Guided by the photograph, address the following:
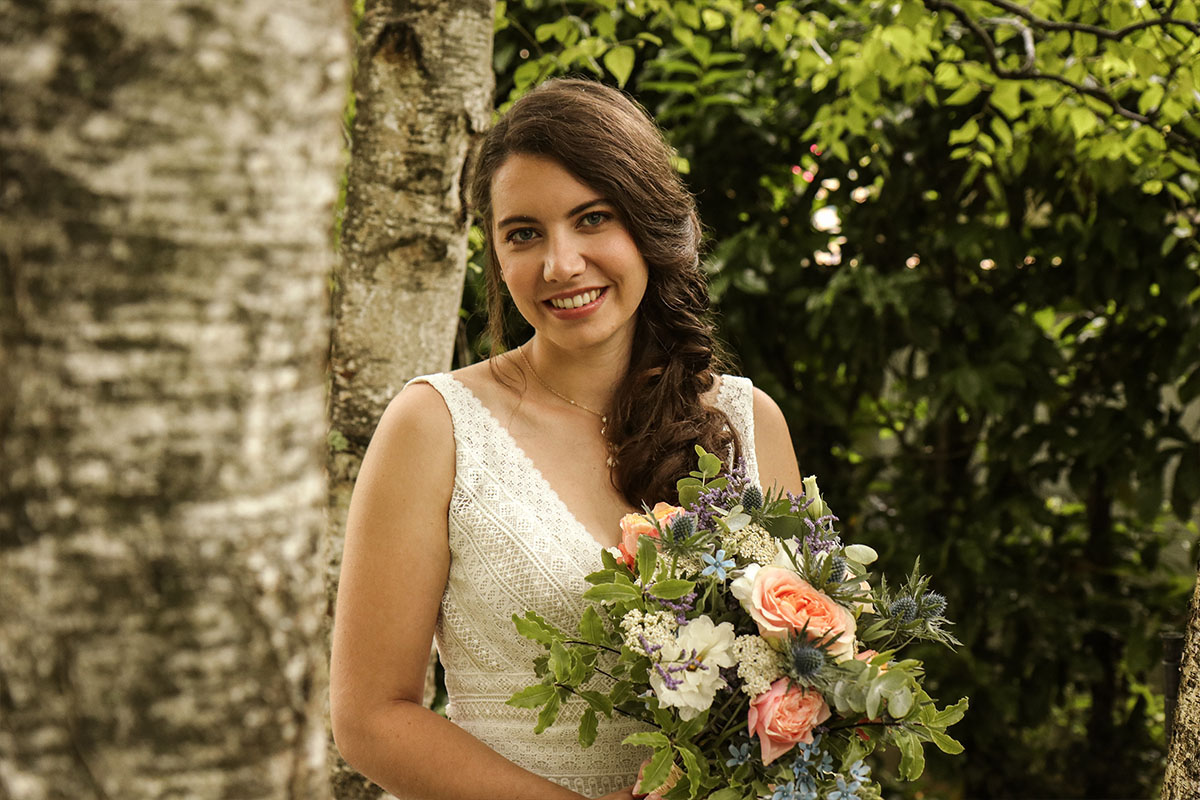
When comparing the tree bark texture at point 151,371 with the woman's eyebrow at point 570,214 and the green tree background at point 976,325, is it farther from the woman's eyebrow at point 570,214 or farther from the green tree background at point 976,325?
the green tree background at point 976,325

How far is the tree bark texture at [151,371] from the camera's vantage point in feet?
2.54

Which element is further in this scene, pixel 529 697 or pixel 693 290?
pixel 693 290

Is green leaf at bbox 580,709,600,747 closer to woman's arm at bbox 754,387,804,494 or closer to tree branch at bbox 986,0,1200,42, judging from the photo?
woman's arm at bbox 754,387,804,494

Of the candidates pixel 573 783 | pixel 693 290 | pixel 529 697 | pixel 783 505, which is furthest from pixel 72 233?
pixel 693 290

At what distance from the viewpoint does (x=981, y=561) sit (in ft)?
13.2

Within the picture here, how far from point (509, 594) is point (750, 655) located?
22.6 inches

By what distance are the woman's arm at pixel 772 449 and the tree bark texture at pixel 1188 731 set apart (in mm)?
851

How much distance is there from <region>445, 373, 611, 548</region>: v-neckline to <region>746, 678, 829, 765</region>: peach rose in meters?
0.60

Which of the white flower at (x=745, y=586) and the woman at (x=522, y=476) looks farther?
the woman at (x=522, y=476)

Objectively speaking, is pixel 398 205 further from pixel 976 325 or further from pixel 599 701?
pixel 976 325

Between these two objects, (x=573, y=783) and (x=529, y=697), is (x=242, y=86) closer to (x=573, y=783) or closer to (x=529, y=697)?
(x=529, y=697)

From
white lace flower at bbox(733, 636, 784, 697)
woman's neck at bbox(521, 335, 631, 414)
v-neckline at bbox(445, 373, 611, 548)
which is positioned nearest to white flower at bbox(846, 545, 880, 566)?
white lace flower at bbox(733, 636, 784, 697)

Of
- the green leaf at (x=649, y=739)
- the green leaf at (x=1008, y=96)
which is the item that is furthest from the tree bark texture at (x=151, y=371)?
the green leaf at (x=1008, y=96)

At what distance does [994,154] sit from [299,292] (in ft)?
11.7
